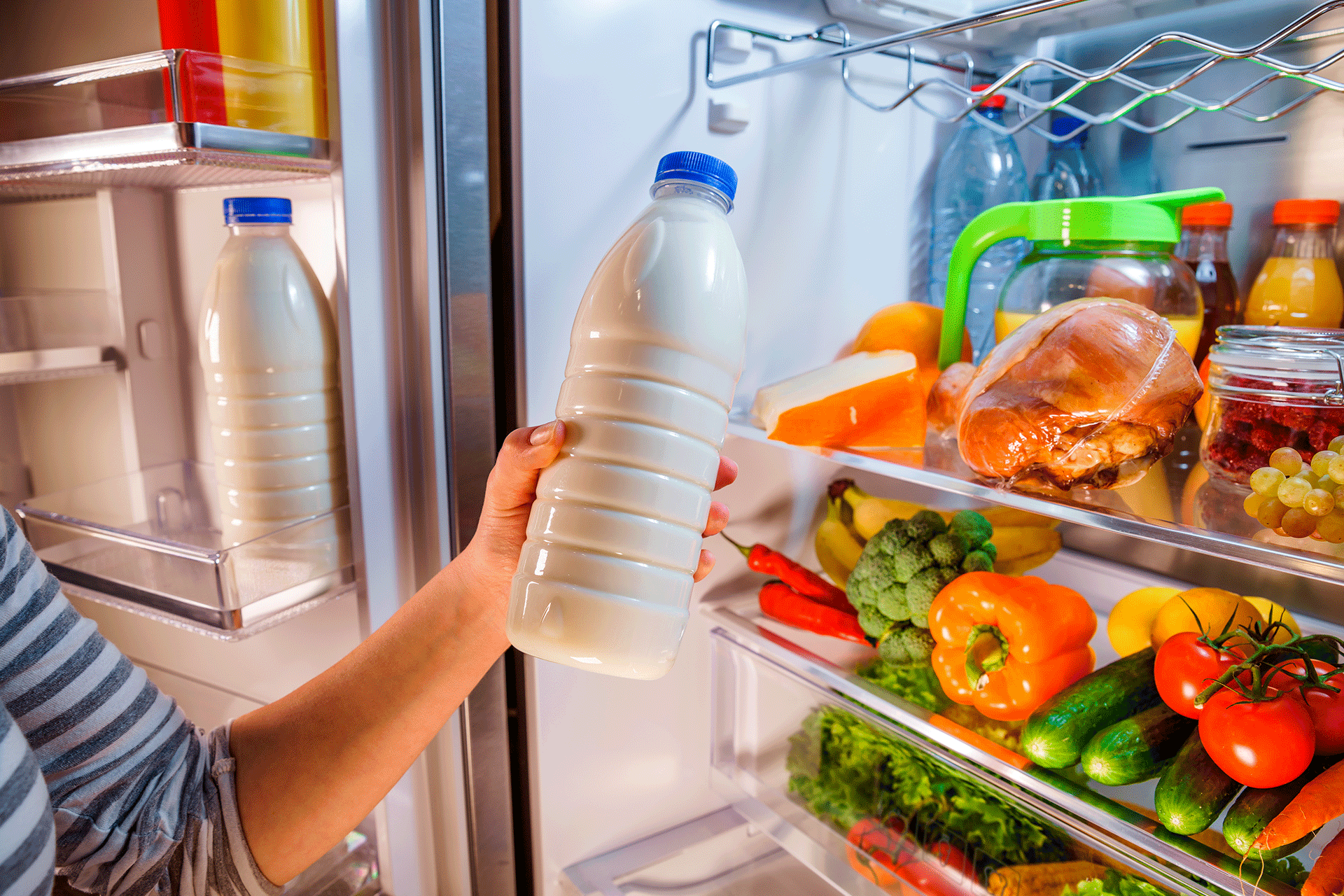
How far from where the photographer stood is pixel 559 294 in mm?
935

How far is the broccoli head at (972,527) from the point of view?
0.98 m

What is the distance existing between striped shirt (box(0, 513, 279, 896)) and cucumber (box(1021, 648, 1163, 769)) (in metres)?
0.71

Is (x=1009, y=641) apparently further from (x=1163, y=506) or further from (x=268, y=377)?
(x=268, y=377)

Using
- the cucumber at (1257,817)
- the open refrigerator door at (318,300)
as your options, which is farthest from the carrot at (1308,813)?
the open refrigerator door at (318,300)

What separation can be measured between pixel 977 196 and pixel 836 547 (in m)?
0.53

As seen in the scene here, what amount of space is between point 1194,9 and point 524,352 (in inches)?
36.7

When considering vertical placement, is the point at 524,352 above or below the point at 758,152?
below

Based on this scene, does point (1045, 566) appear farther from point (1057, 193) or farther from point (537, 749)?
point (537, 749)

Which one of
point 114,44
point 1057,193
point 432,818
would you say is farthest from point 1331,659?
Answer: point 114,44

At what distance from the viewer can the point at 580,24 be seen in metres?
0.89

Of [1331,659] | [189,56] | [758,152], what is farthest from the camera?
[758,152]

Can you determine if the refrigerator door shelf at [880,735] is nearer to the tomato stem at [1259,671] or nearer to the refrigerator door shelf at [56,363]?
the tomato stem at [1259,671]

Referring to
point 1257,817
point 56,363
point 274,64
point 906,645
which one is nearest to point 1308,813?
point 1257,817

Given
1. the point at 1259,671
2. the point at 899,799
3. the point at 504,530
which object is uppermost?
the point at 504,530
